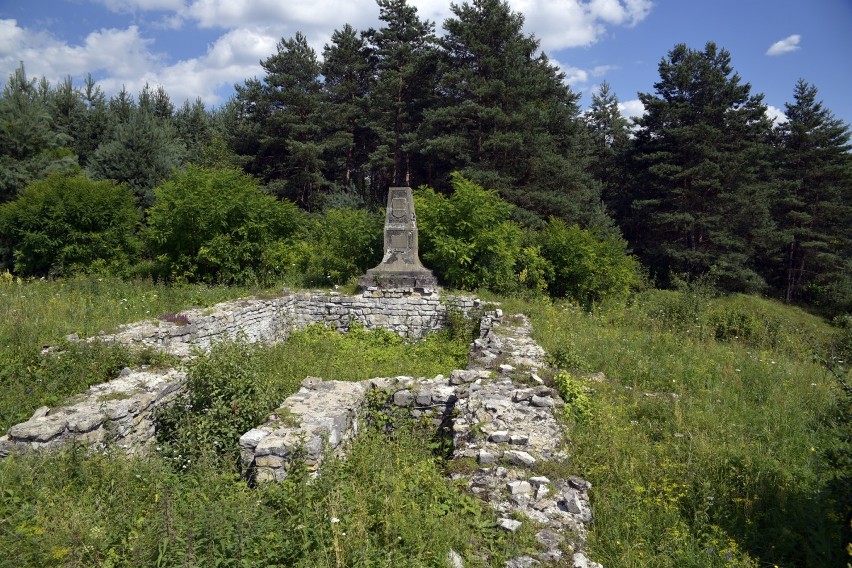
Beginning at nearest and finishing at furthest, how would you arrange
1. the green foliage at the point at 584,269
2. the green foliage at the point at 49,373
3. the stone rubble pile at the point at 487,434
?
1. the stone rubble pile at the point at 487,434
2. the green foliage at the point at 49,373
3. the green foliage at the point at 584,269

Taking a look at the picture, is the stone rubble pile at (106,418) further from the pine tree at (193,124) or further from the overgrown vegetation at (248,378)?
the pine tree at (193,124)

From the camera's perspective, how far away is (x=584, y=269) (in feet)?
40.8

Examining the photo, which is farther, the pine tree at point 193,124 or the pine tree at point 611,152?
the pine tree at point 193,124

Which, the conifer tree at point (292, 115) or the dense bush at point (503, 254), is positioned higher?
the conifer tree at point (292, 115)

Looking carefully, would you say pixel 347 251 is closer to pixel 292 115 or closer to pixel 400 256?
pixel 400 256

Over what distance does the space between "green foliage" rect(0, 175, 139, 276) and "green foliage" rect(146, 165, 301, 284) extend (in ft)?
5.69

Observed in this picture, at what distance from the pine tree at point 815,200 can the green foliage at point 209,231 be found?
24.3 meters

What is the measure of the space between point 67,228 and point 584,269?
13873 millimetres

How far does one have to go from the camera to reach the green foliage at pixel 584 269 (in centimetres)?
1251

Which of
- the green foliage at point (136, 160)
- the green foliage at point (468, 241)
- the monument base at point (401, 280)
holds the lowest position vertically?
the monument base at point (401, 280)

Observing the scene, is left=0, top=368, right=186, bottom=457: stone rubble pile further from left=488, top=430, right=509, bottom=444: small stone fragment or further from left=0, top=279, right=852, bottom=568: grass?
left=488, top=430, right=509, bottom=444: small stone fragment

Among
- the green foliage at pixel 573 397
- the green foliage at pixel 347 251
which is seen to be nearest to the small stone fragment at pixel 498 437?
the green foliage at pixel 573 397

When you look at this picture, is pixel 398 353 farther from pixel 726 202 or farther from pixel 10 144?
pixel 10 144

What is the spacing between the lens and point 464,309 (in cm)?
1064
